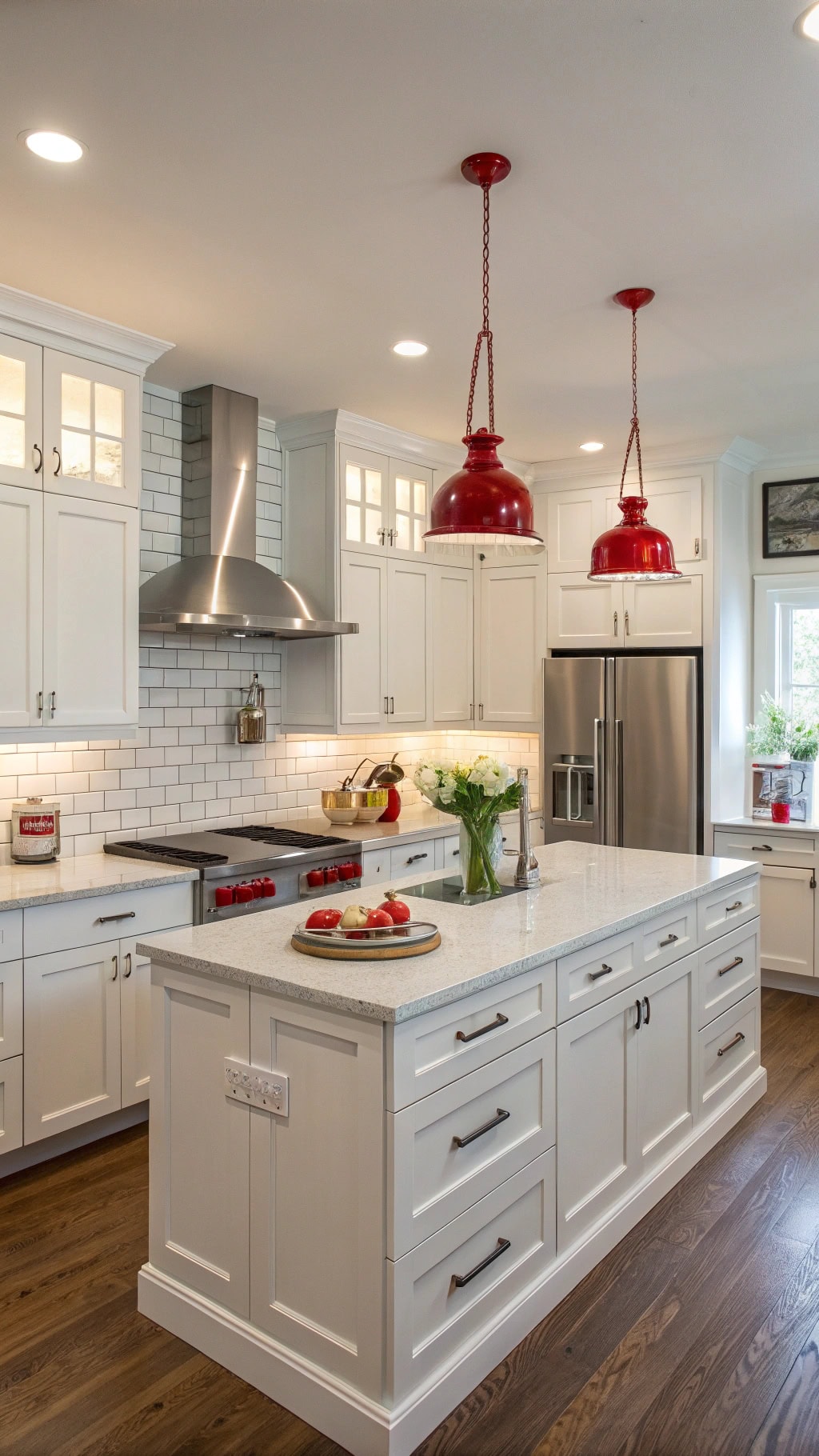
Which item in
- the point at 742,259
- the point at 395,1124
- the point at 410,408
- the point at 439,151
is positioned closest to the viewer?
the point at 395,1124

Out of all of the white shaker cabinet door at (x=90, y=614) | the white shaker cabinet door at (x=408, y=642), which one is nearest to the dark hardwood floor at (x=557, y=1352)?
the white shaker cabinet door at (x=90, y=614)

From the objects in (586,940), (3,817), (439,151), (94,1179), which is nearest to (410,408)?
(439,151)

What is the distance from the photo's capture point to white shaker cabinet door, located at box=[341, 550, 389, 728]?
470 centimetres

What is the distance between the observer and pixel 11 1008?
300 cm

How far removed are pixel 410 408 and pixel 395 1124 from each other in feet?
11.3

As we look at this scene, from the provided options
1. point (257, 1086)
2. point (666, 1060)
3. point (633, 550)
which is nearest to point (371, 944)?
point (257, 1086)

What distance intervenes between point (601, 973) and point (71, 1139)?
1.94 meters

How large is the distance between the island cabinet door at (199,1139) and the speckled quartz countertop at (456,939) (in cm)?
9

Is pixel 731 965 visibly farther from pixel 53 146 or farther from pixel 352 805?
pixel 53 146

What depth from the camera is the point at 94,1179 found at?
3.10 m

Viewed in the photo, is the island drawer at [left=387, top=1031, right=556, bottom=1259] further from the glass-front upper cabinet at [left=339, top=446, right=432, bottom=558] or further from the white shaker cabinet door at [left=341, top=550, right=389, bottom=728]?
the glass-front upper cabinet at [left=339, top=446, right=432, bottom=558]

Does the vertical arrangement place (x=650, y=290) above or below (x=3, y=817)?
above

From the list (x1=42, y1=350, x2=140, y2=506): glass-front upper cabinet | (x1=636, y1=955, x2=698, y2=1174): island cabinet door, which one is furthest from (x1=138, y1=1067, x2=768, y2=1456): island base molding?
(x1=42, y1=350, x2=140, y2=506): glass-front upper cabinet

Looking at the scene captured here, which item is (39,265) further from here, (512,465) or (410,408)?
(512,465)
